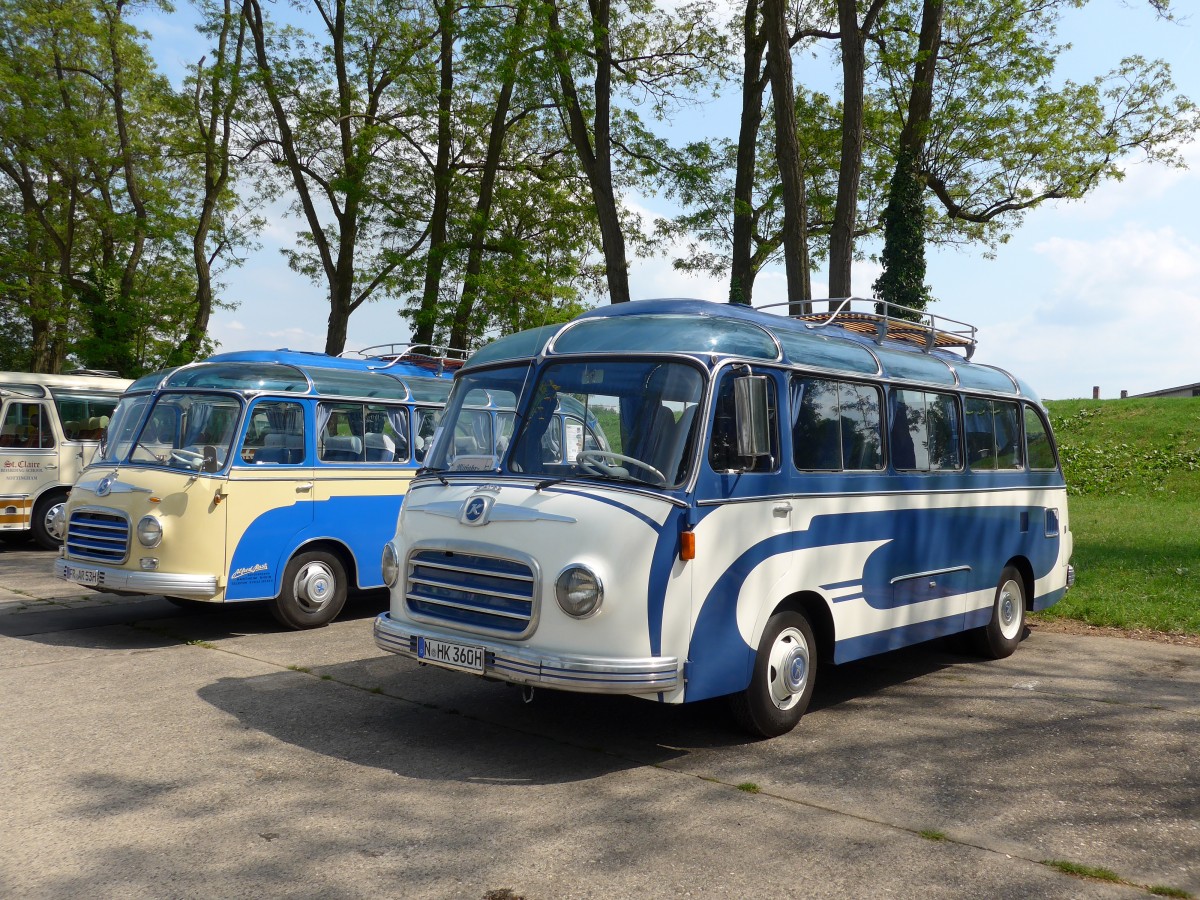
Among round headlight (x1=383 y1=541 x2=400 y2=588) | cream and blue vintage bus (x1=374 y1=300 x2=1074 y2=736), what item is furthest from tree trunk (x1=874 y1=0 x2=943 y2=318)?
round headlight (x1=383 y1=541 x2=400 y2=588)

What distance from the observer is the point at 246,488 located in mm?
10102

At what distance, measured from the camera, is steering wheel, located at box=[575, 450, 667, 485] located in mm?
6223

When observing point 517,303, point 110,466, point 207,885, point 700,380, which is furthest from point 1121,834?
point 517,303

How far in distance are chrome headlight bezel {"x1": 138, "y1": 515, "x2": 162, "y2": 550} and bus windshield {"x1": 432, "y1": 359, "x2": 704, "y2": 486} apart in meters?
3.91

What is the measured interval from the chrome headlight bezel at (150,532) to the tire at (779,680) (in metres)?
5.63

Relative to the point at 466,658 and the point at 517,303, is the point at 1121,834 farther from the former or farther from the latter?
the point at 517,303

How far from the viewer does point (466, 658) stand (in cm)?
619

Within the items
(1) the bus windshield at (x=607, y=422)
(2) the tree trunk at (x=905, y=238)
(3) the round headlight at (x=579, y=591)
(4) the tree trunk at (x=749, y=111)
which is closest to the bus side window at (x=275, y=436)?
(1) the bus windshield at (x=607, y=422)

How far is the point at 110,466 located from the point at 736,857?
25.8ft

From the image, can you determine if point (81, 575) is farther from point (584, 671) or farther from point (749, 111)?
point (749, 111)

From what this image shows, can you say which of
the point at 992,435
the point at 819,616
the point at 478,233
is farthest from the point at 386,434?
the point at 478,233

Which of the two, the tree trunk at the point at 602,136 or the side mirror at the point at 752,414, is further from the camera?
the tree trunk at the point at 602,136

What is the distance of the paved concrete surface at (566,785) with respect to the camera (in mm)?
4668

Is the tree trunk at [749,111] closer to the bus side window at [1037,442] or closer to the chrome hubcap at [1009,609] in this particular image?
the bus side window at [1037,442]
